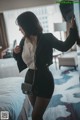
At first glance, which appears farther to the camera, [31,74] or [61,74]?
[61,74]

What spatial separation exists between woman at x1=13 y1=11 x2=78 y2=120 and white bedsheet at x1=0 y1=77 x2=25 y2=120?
17 cm

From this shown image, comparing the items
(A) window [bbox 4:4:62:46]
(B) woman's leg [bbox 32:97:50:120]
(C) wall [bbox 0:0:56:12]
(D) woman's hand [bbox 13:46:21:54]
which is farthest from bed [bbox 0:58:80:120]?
(A) window [bbox 4:4:62:46]

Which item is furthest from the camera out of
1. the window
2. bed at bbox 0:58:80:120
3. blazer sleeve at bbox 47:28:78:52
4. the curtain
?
the curtain

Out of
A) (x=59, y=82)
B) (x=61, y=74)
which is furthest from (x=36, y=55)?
(x=61, y=74)

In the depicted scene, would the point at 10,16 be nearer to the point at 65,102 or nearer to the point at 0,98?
the point at 65,102

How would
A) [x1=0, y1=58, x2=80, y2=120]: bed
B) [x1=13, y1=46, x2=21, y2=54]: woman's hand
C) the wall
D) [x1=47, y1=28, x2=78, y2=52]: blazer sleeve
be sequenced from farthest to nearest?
the wall < [x1=0, y1=58, x2=80, y2=120]: bed < [x1=13, y1=46, x2=21, y2=54]: woman's hand < [x1=47, y1=28, x2=78, y2=52]: blazer sleeve

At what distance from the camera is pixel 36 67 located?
1066 millimetres

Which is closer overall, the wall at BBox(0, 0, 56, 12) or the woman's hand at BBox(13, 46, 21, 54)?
the woman's hand at BBox(13, 46, 21, 54)

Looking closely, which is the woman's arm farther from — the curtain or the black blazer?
the curtain

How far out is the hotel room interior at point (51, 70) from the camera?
1316 mm

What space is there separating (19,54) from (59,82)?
149 centimetres

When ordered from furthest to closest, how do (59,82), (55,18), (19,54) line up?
(55,18)
(59,82)
(19,54)

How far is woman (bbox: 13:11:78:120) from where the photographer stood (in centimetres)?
101

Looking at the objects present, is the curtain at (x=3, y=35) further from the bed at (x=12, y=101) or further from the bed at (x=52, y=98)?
the bed at (x=12, y=101)
